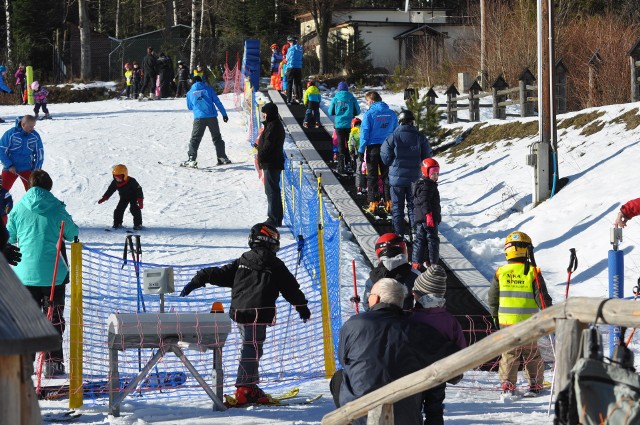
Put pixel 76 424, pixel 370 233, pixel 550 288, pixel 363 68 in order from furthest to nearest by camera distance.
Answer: pixel 363 68 < pixel 370 233 < pixel 550 288 < pixel 76 424

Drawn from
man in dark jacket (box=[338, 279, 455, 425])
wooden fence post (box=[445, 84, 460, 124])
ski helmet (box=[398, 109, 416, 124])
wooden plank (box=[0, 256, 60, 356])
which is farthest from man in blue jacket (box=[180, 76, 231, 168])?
wooden plank (box=[0, 256, 60, 356])

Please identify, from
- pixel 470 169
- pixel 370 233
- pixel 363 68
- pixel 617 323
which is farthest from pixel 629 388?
pixel 363 68

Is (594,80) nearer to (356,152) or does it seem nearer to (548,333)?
(356,152)

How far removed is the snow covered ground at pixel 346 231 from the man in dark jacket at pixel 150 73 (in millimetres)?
8237

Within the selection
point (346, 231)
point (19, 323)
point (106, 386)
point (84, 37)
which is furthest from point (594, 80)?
point (84, 37)

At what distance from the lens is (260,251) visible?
8031 mm

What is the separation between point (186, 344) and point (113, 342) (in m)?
0.52

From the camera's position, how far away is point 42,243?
8945 millimetres

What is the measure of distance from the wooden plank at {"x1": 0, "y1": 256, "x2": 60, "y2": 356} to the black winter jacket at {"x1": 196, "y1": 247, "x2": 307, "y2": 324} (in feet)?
17.1

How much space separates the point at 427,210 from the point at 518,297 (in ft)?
11.7

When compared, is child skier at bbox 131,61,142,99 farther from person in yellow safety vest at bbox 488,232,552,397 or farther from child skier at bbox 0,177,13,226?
person in yellow safety vest at bbox 488,232,552,397

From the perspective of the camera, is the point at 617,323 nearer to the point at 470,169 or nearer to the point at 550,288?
the point at 550,288

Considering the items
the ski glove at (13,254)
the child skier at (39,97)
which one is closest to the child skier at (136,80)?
the child skier at (39,97)

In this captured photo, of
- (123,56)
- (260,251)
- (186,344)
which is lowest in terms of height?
(186,344)
